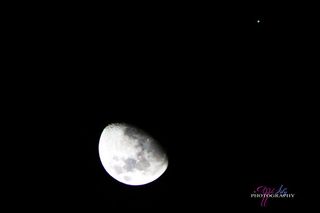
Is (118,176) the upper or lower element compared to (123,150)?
lower

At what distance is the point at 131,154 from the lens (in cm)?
330

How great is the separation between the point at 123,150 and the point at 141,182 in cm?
66

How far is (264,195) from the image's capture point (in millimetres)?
4441

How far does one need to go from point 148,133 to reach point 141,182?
32.6 inches

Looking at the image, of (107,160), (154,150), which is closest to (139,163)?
(154,150)

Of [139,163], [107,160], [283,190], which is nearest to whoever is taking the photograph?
[139,163]

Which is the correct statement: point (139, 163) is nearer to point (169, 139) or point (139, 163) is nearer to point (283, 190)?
point (169, 139)

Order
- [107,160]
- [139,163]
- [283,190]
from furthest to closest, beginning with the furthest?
[283,190] → [107,160] → [139,163]

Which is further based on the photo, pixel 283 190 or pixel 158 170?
pixel 283 190

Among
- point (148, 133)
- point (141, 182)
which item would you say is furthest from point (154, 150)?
point (141, 182)

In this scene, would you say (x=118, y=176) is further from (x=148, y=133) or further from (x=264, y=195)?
(x=264, y=195)

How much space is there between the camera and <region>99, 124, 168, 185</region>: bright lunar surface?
333 centimetres

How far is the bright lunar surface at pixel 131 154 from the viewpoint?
3.33 metres

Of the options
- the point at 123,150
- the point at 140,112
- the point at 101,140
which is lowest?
the point at 123,150
